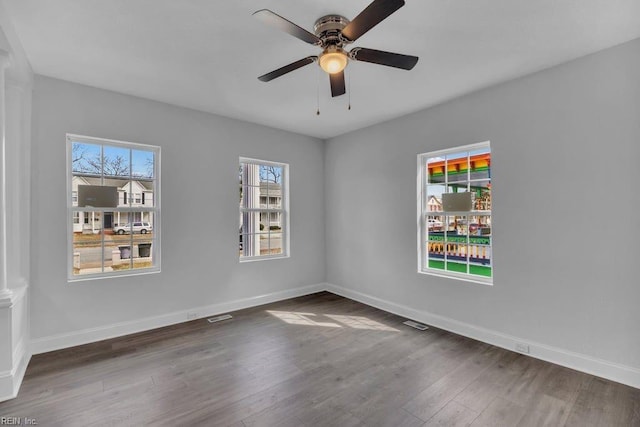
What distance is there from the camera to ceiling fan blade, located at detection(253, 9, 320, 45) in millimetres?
1604

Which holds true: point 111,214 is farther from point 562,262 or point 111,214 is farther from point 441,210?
point 562,262

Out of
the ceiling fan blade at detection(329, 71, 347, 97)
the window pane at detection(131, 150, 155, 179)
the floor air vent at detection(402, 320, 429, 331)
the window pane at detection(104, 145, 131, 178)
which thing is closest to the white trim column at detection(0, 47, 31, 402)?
the window pane at detection(104, 145, 131, 178)

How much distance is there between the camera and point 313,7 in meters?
2.01

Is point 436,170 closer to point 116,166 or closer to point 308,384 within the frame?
point 308,384

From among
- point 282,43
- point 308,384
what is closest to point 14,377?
point 308,384

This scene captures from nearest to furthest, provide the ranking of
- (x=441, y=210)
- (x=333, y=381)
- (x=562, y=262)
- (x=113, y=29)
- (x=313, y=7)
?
(x=313, y=7)
(x=113, y=29)
(x=333, y=381)
(x=562, y=262)
(x=441, y=210)

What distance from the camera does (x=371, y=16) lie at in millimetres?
1663

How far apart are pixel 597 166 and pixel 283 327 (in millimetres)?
3549

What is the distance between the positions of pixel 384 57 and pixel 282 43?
2.92 ft

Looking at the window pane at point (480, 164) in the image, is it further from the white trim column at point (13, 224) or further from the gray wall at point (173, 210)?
the white trim column at point (13, 224)

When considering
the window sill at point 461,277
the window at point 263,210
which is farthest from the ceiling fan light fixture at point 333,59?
the window sill at point 461,277

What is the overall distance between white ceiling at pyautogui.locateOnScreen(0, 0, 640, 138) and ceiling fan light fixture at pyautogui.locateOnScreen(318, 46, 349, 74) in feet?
0.88

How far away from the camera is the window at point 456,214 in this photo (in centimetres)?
342

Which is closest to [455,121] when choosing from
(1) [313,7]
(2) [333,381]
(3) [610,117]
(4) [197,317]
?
(3) [610,117]
